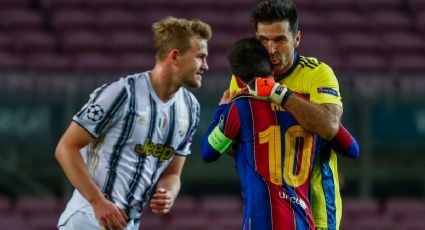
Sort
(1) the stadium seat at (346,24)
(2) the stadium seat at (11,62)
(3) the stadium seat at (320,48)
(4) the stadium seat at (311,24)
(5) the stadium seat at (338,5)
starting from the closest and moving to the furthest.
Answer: (2) the stadium seat at (11,62)
(3) the stadium seat at (320,48)
(4) the stadium seat at (311,24)
(1) the stadium seat at (346,24)
(5) the stadium seat at (338,5)

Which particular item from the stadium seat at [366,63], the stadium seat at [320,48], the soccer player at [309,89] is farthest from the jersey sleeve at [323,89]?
the stadium seat at [366,63]

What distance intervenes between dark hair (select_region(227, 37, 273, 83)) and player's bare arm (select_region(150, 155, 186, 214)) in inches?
36.9

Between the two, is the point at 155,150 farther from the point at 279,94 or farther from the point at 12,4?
the point at 12,4

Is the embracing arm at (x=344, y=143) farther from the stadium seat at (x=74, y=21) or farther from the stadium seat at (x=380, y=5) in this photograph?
the stadium seat at (x=380, y=5)

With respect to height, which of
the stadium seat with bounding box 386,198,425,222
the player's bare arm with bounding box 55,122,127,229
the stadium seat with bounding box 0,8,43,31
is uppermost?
the player's bare arm with bounding box 55,122,127,229

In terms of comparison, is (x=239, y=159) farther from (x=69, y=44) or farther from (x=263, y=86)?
(x=69, y=44)

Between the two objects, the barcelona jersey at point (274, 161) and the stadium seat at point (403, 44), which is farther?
the stadium seat at point (403, 44)

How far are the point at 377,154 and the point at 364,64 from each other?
1.57m

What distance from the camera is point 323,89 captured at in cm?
545

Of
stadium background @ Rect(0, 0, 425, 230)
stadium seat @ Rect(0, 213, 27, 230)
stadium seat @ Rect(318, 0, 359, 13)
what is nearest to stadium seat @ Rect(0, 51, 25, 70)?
stadium background @ Rect(0, 0, 425, 230)

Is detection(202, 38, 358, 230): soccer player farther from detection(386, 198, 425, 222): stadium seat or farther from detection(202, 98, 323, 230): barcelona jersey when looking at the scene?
detection(386, 198, 425, 222): stadium seat

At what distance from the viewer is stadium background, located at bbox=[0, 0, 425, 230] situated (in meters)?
11.7

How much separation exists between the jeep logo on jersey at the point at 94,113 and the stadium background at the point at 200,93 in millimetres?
5671

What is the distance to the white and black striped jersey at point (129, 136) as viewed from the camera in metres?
5.84
